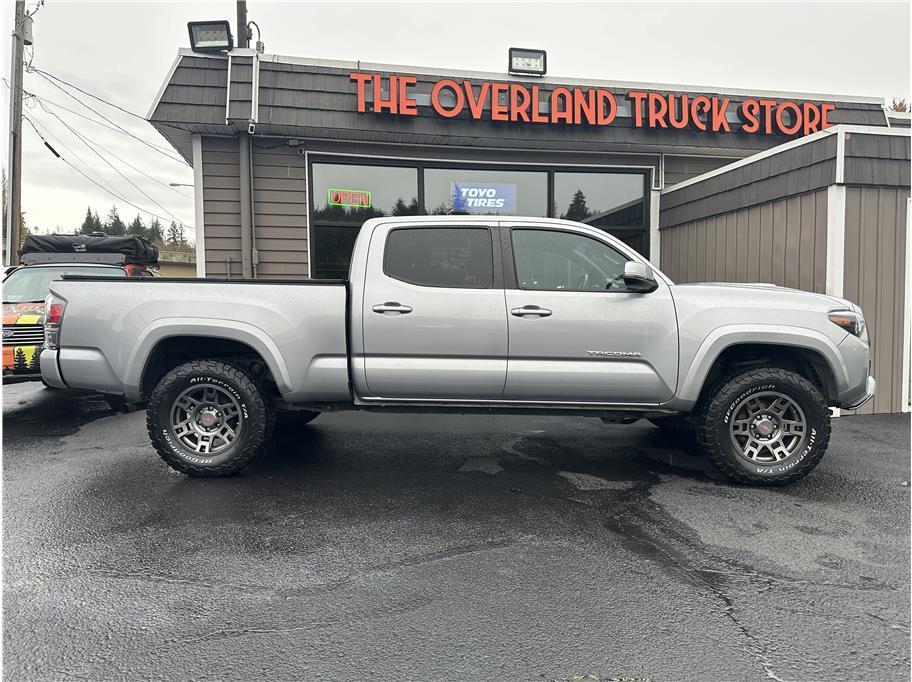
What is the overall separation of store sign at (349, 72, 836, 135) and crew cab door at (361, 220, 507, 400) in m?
4.71

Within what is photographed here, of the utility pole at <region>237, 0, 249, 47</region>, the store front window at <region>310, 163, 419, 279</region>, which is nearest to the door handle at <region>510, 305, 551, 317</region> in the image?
the store front window at <region>310, 163, 419, 279</region>

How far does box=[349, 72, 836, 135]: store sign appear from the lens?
803 centimetres

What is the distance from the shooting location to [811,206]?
6.54 meters

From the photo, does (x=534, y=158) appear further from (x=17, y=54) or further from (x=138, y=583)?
(x=17, y=54)

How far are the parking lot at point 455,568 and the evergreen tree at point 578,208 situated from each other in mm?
5307

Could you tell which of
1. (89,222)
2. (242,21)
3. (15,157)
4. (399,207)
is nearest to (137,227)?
(89,222)

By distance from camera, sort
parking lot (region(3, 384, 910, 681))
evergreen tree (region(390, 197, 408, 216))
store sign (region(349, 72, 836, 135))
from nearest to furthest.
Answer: parking lot (region(3, 384, 910, 681)) < store sign (region(349, 72, 836, 135)) < evergreen tree (region(390, 197, 408, 216))

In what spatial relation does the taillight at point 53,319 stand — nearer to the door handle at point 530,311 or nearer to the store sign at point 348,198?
the door handle at point 530,311

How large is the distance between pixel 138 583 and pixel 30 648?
0.55 m

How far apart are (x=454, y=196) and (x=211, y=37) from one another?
4.03m

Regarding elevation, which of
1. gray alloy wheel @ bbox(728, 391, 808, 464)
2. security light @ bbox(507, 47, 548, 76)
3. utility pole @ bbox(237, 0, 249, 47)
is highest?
utility pole @ bbox(237, 0, 249, 47)

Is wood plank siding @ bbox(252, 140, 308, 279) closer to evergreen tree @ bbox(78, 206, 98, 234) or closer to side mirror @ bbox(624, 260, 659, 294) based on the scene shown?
side mirror @ bbox(624, 260, 659, 294)

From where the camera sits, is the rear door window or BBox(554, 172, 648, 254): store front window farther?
BBox(554, 172, 648, 254): store front window

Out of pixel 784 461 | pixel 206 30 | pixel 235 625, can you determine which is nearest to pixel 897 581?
pixel 784 461
